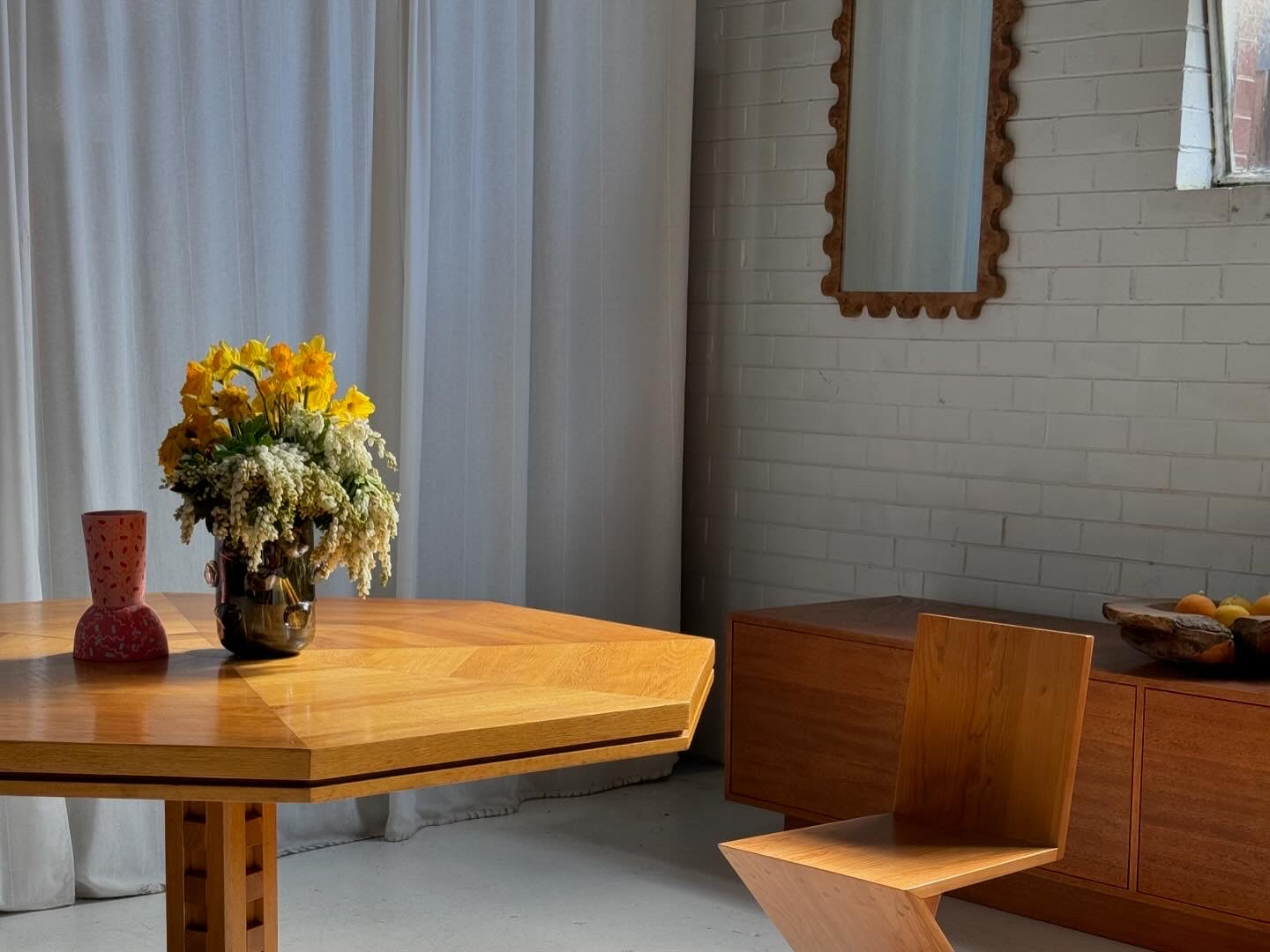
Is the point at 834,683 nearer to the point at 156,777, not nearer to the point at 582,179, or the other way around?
the point at 582,179

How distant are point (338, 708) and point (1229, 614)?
6.94 feet

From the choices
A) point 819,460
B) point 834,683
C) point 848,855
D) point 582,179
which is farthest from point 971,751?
point 582,179

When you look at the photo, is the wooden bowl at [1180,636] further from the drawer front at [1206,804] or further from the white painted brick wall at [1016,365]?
the white painted brick wall at [1016,365]

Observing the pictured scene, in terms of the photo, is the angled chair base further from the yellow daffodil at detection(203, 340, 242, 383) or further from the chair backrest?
the yellow daffodil at detection(203, 340, 242, 383)

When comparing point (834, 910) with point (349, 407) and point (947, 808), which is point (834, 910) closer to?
point (947, 808)

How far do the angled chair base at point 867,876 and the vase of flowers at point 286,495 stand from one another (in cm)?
77

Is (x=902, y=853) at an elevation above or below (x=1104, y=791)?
above

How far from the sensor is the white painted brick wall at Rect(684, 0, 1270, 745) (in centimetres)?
388

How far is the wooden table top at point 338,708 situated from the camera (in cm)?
185

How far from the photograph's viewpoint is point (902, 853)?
2496 millimetres

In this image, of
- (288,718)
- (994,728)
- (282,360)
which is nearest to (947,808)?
(994,728)

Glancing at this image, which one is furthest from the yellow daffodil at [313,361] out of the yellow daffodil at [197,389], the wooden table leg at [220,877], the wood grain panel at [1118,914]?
the wood grain panel at [1118,914]

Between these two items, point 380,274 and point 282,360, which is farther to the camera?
point 380,274

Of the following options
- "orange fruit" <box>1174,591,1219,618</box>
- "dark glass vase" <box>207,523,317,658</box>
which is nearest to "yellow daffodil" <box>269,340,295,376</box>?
"dark glass vase" <box>207,523,317,658</box>
